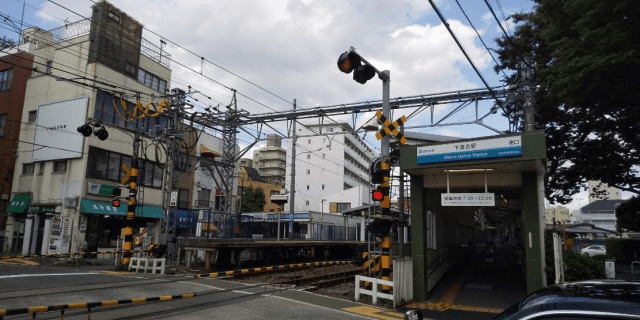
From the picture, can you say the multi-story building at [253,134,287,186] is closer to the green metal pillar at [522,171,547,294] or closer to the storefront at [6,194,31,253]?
the storefront at [6,194,31,253]

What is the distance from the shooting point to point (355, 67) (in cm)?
998

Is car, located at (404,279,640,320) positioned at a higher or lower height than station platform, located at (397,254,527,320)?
higher

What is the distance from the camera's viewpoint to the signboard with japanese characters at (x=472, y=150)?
10719 mm

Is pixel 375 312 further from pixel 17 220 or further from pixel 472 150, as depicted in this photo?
pixel 17 220

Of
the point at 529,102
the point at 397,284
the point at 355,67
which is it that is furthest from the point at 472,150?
the point at 529,102

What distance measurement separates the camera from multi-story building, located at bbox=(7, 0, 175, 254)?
28234 millimetres

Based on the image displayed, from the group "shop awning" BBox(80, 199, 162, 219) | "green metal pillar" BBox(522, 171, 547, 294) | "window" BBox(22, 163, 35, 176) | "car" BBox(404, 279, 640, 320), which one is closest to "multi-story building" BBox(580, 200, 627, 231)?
"shop awning" BBox(80, 199, 162, 219)

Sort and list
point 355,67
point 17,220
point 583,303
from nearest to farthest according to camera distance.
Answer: point 583,303 < point 355,67 < point 17,220

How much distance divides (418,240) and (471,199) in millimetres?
2055

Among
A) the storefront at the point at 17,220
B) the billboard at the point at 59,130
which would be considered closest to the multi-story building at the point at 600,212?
the billboard at the point at 59,130

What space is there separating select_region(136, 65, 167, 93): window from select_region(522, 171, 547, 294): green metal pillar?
30.2m

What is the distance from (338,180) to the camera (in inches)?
2808

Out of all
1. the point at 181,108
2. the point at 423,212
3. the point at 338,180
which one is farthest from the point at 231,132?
the point at 338,180

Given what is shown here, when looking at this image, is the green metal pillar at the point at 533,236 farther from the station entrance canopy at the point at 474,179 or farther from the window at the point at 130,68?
the window at the point at 130,68
